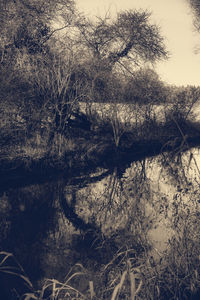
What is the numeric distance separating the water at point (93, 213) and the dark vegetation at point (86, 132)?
0.9 inches

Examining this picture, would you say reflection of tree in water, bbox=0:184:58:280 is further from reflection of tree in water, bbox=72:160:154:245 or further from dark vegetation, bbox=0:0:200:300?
reflection of tree in water, bbox=72:160:154:245

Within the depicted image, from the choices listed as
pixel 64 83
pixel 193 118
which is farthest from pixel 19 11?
pixel 193 118

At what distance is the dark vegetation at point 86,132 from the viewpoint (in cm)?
336

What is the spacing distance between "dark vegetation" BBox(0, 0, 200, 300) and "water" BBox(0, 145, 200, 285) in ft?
0.07

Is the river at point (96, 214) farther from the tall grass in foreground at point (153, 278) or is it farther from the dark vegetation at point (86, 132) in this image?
the tall grass in foreground at point (153, 278)

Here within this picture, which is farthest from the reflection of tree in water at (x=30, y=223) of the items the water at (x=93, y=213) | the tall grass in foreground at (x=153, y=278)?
the tall grass in foreground at (x=153, y=278)

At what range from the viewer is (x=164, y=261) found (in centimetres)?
334

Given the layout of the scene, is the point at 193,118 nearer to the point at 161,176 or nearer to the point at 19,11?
the point at 161,176

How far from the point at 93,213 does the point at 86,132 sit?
2277mm

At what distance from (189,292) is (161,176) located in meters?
2.33

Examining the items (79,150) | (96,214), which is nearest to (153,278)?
(96,214)

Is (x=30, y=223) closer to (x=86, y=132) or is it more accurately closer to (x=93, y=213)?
(x=93, y=213)

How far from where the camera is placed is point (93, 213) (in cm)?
443

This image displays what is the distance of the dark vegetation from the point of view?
3.36 meters
